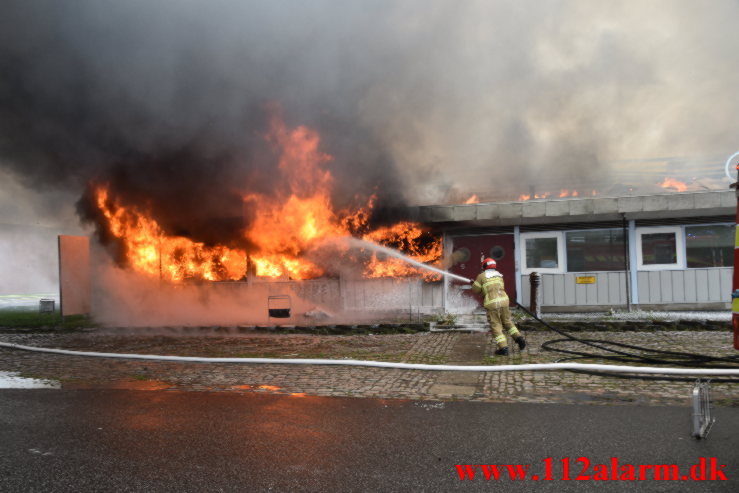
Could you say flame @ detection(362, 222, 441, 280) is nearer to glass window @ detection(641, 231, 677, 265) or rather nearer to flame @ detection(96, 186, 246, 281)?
flame @ detection(96, 186, 246, 281)

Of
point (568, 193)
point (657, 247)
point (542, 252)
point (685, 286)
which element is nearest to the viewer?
point (685, 286)

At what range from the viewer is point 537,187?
15812 millimetres

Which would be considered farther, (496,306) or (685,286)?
(685,286)

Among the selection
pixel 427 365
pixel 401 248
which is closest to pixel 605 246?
pixel 401 248

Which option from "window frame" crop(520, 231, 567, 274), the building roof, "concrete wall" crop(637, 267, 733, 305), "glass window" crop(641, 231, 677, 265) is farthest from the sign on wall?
the building roof

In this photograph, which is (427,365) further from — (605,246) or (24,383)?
(605,246)

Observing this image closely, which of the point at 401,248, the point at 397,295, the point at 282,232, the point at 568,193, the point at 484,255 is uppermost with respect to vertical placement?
the point at 568,193

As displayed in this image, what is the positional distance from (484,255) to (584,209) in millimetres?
2803

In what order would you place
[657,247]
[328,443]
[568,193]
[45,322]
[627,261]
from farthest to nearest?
[568,193] < [45,322] < [657,247] < [627,261] < [328,443]

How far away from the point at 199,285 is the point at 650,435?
43.1 ft

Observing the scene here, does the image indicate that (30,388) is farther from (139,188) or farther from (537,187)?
(537,187)

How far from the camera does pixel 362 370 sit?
7.47m

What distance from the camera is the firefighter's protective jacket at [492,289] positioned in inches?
330

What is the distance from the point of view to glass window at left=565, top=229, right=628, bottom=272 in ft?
46.7
